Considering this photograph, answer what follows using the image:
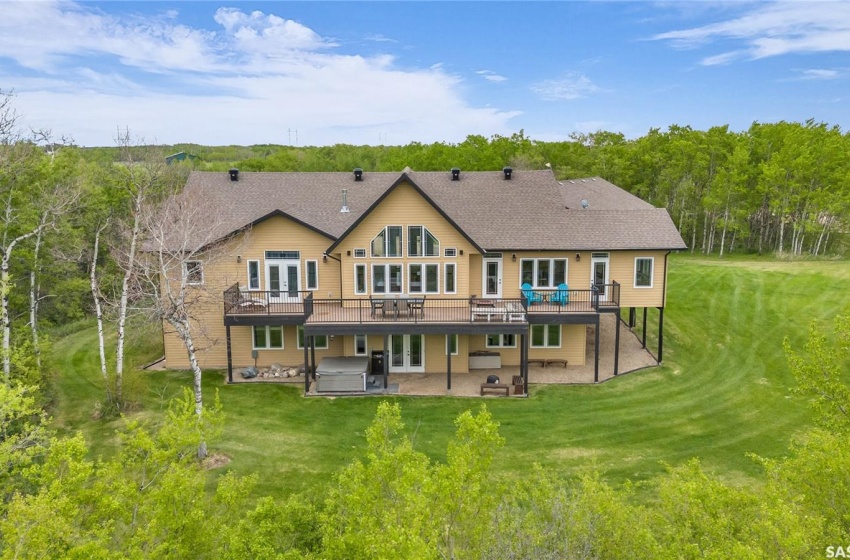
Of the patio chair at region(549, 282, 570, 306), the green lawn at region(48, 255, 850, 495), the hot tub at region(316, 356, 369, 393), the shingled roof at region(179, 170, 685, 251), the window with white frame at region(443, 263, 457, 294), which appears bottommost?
the green lawn at region(48, 255, 850, 495)

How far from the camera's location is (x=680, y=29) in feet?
114

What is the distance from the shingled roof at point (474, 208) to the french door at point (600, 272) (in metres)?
0.62

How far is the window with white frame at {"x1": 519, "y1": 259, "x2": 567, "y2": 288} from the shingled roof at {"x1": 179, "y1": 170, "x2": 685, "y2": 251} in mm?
850

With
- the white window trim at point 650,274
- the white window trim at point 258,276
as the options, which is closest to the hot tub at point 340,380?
the white window trim at point 258,276

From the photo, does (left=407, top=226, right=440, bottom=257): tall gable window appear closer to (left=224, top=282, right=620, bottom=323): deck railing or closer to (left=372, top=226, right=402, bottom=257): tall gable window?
(left=372, top=226, right=402, bottom=257): tall gable window

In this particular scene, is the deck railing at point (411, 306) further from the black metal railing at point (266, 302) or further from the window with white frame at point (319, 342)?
the window with white frame at point (319, 342)

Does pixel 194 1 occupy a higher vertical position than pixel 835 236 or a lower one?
higher

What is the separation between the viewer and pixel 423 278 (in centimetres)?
2227

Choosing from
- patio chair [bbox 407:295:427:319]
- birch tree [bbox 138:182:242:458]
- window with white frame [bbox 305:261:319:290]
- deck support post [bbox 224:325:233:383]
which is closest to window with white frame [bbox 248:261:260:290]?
birch tree [bbox 138:182:242:458]

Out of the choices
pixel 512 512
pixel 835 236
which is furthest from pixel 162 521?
pixel 835 236

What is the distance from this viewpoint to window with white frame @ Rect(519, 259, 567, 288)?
23.1 metres

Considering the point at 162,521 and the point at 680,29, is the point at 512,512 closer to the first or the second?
the point at 162,521

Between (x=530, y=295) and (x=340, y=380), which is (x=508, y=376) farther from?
(x=340, y=380)

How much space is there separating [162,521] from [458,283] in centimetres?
1579
